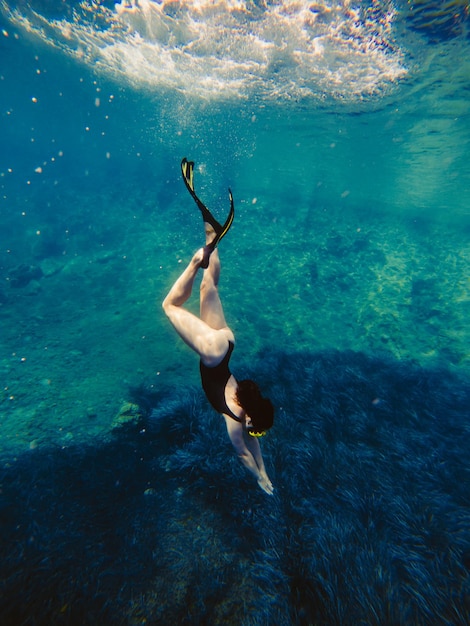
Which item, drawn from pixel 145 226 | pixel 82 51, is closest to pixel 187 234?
pixel 145 226

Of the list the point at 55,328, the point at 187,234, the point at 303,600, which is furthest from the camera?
the point at 187,234

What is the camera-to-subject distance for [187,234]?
734 inches

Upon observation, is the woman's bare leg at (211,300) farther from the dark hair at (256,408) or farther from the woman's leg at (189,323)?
the dark hair at (256,408)

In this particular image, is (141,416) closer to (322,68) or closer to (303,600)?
(303,600)

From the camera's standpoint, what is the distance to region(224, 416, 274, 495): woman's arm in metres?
3.20

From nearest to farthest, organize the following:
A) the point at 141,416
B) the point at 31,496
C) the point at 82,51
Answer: the point at 31,496, the point at 141,416, the point at 82,51

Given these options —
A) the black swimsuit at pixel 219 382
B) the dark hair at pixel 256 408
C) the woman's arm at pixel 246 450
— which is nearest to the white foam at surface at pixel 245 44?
the black swimsuit at pixel 219 382

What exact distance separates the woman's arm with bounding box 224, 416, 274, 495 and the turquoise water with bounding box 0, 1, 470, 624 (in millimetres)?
1468

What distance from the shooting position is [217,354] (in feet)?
10.0

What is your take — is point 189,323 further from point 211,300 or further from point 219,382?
point 219,382

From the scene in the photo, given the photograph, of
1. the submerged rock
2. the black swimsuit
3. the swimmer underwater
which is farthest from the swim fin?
the submerged rock

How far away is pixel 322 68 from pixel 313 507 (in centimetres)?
1945

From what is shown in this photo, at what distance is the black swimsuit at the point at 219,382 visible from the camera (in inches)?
124

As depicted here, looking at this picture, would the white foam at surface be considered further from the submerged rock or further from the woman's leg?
the submerged rock
